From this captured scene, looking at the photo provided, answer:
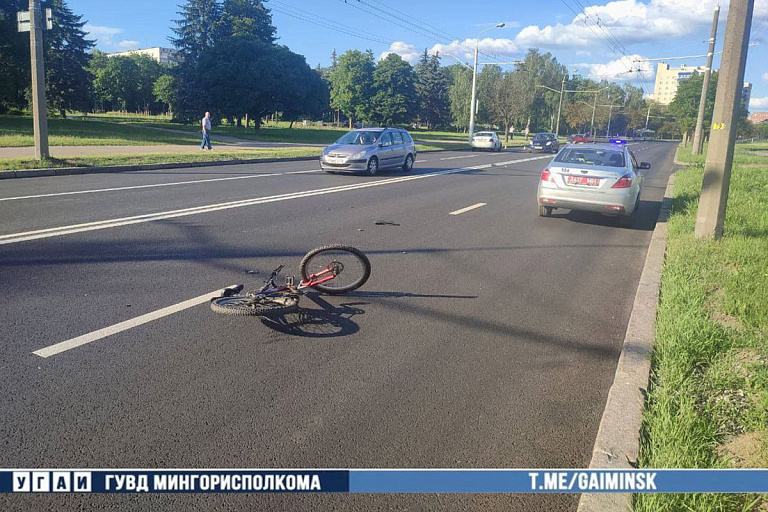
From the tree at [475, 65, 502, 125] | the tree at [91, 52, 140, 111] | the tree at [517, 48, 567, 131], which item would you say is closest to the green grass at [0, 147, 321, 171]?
the tree at [475, 65, 502, 125]

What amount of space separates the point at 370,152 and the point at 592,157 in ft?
29.0

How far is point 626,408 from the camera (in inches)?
140

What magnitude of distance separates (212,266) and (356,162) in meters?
11.8

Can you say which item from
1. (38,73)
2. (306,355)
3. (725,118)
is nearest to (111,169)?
(38,73)

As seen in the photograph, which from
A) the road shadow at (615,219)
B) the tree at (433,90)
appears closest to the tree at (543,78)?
the tree at (433,90)

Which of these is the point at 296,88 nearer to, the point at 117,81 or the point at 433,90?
the point at 433,90

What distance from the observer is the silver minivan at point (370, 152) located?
59.6 feet

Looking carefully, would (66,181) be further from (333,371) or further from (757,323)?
(757,323)

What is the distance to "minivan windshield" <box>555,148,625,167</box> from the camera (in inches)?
425

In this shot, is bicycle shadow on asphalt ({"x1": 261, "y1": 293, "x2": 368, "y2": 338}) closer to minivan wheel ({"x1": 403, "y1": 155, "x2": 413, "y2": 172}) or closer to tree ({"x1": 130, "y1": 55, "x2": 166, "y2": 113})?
minivan wheel ({"x1": 403, "y1": 155, "x2": 413, "y2": 172})

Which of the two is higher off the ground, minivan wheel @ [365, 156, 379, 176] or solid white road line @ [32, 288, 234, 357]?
minivan wheel @ [365, 156, 379, 176]

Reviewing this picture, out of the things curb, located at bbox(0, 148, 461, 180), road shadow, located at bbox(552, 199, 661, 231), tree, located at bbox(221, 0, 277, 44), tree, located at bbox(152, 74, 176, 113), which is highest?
tree, located at bbox(221, 0, 277, 44)

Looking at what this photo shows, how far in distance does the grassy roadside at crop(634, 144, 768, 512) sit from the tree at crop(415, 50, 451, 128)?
93266 millimetres

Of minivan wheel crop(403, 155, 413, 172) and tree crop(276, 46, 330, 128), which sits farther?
tree crop(276, 46, 330, 128)
